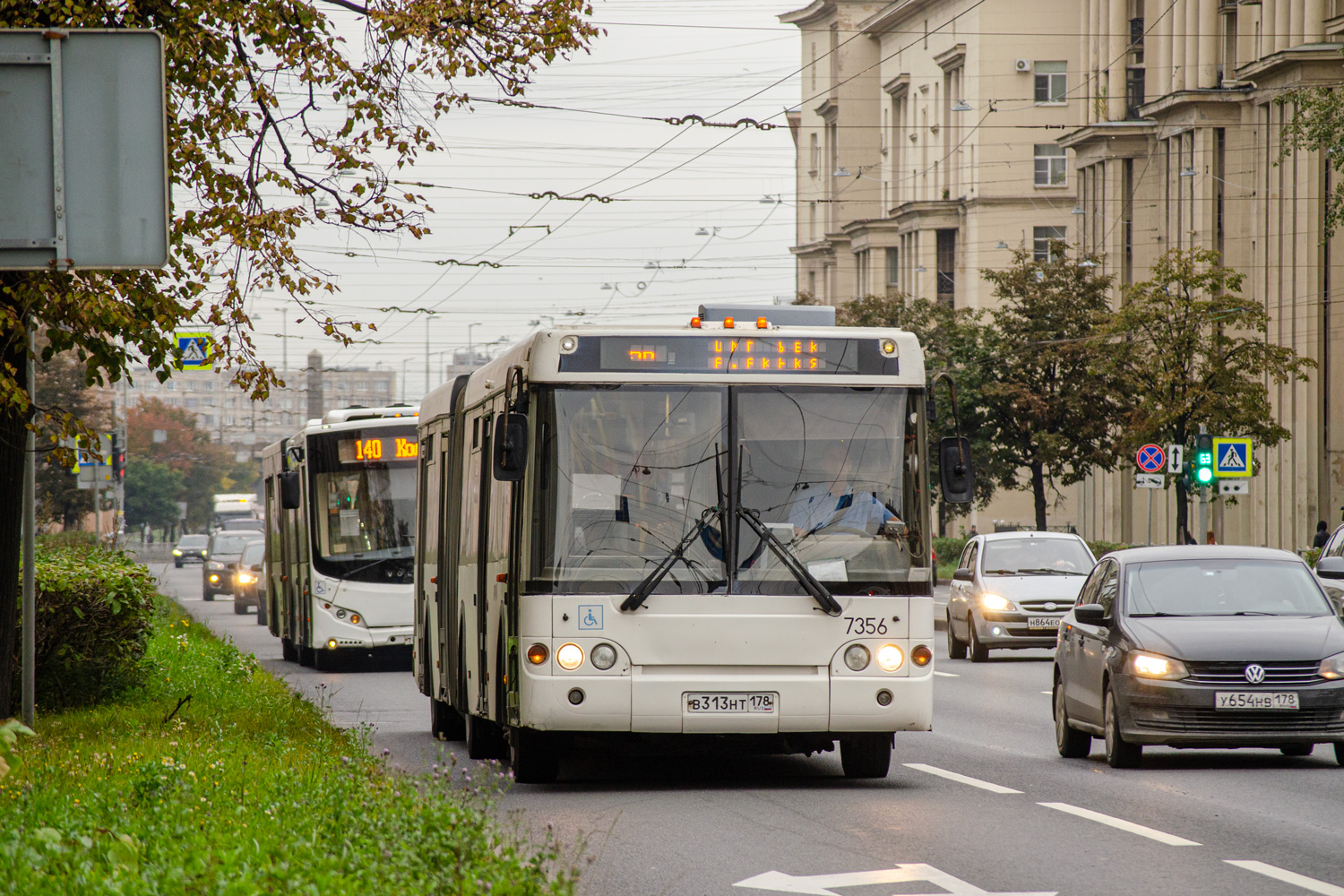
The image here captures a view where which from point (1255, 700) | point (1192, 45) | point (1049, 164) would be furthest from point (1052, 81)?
point (1255, 700)

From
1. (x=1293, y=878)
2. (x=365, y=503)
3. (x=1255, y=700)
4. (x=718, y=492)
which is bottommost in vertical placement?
(x=1293, y=878)

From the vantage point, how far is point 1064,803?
11852 millimetres

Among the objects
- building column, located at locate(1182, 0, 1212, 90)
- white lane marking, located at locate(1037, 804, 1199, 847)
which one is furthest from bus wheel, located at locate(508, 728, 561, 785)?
building column, located at locate(1182, 0, 1212, 90)

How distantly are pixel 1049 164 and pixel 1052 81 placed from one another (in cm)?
335

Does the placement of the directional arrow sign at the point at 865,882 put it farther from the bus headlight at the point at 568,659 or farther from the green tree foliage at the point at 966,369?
the green tree foliage at the point at 966,369

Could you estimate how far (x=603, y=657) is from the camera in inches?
476

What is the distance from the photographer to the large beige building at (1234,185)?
51.8m

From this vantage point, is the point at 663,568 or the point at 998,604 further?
the point at 998,604

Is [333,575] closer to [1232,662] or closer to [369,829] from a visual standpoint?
[1232,662]

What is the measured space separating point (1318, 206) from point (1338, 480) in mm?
6713

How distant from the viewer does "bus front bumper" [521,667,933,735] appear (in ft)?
39.6

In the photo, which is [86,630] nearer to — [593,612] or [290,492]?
[593,612]

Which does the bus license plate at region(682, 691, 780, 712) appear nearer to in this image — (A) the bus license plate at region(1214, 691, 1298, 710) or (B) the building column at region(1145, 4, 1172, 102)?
(A) the bus license plate at region(1214, 691, 1298, 710)

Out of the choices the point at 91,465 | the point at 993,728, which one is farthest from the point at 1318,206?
the point at 993,728
